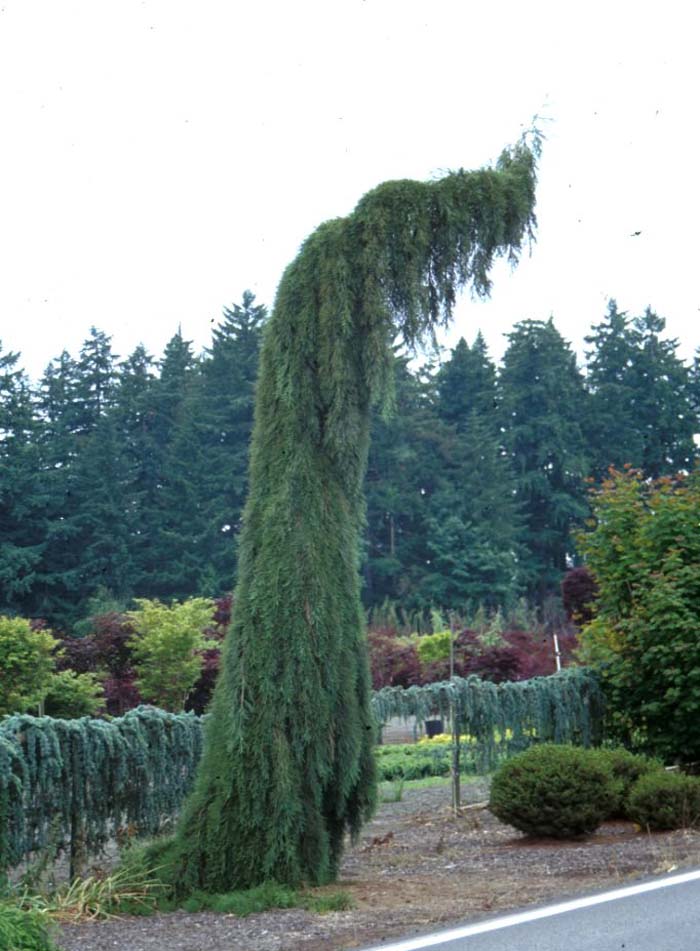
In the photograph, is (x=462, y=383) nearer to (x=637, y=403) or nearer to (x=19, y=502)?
(x=637, y=403)

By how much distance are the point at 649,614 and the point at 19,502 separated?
3579cm

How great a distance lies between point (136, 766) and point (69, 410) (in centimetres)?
4325

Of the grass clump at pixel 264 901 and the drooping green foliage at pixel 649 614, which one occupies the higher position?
the drooping green foliage at pixel 649 614

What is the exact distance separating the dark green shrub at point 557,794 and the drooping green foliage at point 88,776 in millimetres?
2879

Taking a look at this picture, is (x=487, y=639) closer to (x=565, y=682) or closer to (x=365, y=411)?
(x=565, y=682)

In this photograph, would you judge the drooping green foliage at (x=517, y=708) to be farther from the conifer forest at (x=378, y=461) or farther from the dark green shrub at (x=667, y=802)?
the conifer forest at (x=378, y=461)

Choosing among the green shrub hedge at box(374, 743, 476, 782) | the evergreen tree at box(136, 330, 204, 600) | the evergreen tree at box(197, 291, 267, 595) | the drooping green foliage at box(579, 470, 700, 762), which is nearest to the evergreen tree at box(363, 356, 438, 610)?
the evergreen tree at box(197, 291, 267, 595)

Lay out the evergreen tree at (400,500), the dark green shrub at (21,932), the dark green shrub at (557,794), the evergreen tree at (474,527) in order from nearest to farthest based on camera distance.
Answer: the dark green shrub at (21,932)
the dark green shrub at (557,794)
the evergreen tree at (474,527)
the evergreen tree at (400,500)

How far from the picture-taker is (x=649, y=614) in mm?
12656

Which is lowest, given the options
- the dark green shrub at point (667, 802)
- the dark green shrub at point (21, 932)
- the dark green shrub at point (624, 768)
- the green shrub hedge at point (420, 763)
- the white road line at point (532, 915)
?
the white road line at point (532, 915)

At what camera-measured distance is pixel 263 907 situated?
7.76 m

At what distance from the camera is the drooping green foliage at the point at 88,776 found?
8109 mm

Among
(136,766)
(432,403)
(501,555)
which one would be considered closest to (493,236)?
(136,766)

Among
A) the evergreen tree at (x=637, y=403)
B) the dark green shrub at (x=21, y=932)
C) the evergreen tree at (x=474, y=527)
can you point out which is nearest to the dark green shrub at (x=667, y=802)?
the dark green shrub at (x=21, y=932)
